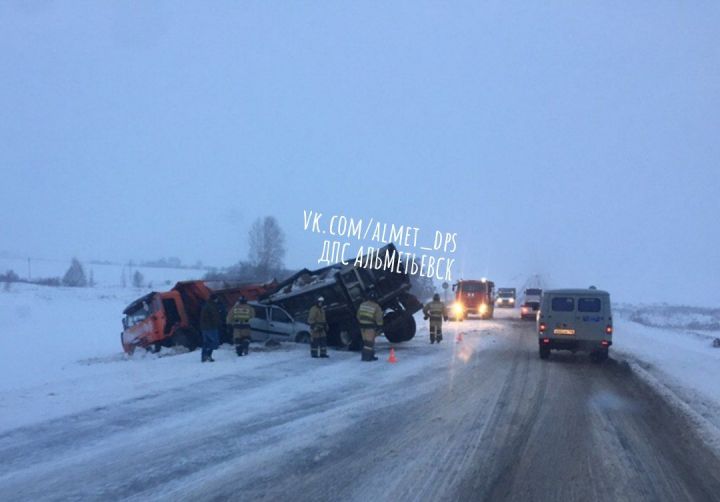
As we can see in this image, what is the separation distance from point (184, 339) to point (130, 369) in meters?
6.64

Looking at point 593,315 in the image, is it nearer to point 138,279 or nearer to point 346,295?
point 346,295

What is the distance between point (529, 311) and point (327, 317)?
26880 mm

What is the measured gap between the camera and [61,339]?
124 ft

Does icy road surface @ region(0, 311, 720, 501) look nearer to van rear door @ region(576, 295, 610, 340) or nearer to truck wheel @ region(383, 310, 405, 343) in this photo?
van rear door @ region(576, 295, 610, 340)

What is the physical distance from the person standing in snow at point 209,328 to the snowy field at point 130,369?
1.33 ft

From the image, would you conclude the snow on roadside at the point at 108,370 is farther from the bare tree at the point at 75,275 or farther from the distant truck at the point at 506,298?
the bare tree at the point at 75,275

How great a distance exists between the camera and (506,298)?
210ft

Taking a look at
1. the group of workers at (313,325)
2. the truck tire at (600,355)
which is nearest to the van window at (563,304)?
the truck tire at (600,355)

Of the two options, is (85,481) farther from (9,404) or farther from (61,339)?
(61,339)

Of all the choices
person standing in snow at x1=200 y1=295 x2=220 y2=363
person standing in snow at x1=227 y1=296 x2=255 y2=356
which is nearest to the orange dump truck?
person standing in snow at x1=227 y1=296 x2=255 y2=356

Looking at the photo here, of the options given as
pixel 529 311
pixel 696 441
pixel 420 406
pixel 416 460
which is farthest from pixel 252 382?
pixel 529 311

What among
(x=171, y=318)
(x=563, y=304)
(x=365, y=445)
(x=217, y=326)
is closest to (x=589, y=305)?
(x=563, y=304)

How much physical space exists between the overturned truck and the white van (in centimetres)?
542

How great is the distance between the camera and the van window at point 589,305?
62.5 feet
